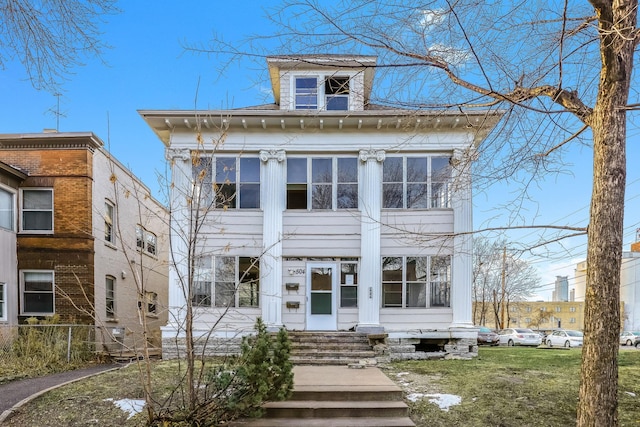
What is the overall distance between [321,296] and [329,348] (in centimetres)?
161

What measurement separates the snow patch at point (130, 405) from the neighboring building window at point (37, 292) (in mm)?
8008

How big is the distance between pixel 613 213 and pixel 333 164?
27.3 feet

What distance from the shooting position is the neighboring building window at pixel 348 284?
11.6 m

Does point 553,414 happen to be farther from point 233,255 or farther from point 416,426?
point 233,255

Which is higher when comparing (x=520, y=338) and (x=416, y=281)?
(x=416, y=281)

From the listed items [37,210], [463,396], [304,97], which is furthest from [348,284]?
[37,210]

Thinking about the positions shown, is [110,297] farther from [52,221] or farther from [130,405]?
[130,405]

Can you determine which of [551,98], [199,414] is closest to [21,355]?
[199,414]

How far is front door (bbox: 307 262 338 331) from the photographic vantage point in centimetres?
1145

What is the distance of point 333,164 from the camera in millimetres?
11875

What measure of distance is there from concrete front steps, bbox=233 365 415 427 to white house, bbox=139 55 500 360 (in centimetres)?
471

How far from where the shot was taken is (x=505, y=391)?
6820 millimetres

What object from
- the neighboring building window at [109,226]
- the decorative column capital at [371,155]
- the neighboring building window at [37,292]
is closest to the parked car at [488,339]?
the decorative column capital at [371,155]

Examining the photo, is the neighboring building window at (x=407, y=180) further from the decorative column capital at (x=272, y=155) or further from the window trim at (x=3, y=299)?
the window trim at (x=3, y=299)
